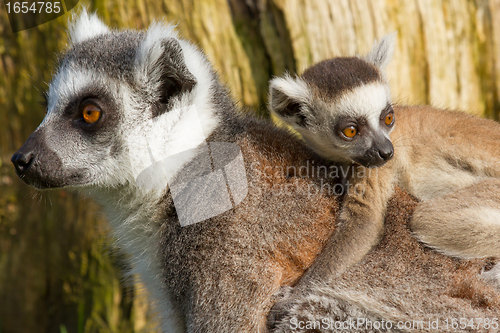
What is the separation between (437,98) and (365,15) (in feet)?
4.53

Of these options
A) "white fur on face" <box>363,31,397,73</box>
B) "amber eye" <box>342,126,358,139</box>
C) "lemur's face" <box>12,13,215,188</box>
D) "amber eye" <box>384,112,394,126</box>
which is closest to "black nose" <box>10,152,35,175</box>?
"lemur's face" <box>12,13,215,188</box>

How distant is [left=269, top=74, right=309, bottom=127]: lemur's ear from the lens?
11.6 ft

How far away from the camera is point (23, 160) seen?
8.98 feet

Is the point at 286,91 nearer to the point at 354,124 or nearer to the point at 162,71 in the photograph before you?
the point at 354,124

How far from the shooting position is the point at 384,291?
9.12 ft

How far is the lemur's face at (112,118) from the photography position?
279 cm

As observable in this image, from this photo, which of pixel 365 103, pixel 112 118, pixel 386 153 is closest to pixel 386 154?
pixel 386 153

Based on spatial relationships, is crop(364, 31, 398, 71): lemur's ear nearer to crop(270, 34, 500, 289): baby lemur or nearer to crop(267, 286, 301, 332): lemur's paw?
crop(270, 34, 500, 289): baby lemur

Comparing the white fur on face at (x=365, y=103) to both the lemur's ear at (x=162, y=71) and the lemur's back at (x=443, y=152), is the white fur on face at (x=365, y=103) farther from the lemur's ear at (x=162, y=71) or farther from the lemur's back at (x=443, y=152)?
the lemur's ear at (x=162, y=71)

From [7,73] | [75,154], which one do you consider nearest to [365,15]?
[75,154]

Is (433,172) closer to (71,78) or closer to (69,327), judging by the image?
(71,78)

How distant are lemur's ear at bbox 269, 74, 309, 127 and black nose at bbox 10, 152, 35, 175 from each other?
1.90 meters

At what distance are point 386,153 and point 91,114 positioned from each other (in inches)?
83.8

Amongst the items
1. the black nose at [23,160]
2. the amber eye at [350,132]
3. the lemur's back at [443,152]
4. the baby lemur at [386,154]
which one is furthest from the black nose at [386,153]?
the black nose at [23,160]
